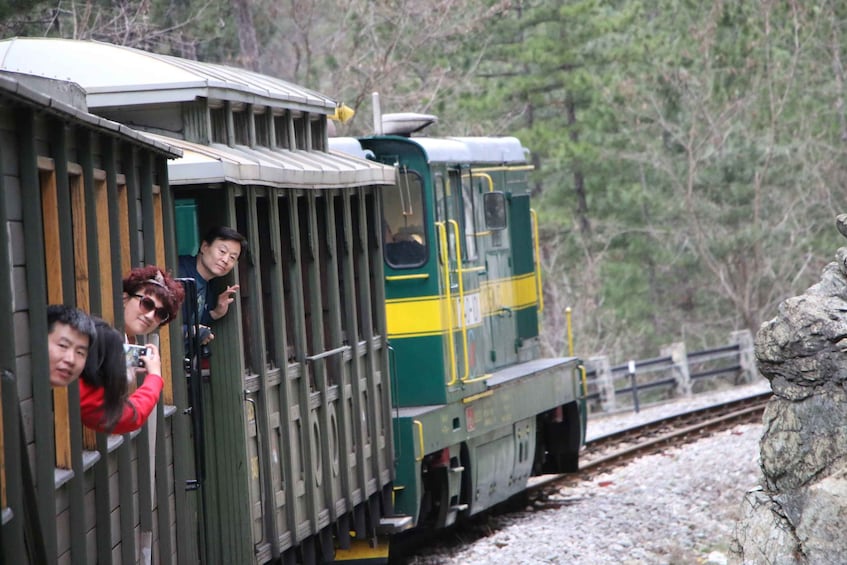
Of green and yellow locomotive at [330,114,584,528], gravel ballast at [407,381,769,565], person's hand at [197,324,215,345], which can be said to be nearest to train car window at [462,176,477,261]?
green and yellow locomotive at [330,114,584,528]

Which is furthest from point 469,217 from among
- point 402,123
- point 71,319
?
point 71,319

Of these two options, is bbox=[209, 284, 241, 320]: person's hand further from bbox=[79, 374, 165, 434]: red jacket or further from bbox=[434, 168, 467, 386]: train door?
bbox=[434, 168, 467, 386]: train door

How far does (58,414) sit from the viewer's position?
5102 mm

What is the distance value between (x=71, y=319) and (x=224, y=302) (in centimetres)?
304

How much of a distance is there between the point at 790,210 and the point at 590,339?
5.18 meters

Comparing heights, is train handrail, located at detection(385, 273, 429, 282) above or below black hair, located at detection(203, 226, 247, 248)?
below

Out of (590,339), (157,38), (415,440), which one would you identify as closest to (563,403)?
(415,440)

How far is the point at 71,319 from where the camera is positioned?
469 cm

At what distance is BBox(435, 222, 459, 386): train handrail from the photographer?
1186cm

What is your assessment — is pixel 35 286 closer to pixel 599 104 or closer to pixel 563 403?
pixel 563 403

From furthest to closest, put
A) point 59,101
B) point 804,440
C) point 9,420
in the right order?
1. point 804,440
2. point 59,101
3. point 9,420

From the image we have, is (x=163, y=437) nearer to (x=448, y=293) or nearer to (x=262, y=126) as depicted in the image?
(x=262, y=126)

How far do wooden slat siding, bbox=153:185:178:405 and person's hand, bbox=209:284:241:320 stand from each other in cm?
54

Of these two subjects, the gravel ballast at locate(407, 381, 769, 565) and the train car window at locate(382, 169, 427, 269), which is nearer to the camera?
the gravel ballast at locate(407, 381, 769, 565)
